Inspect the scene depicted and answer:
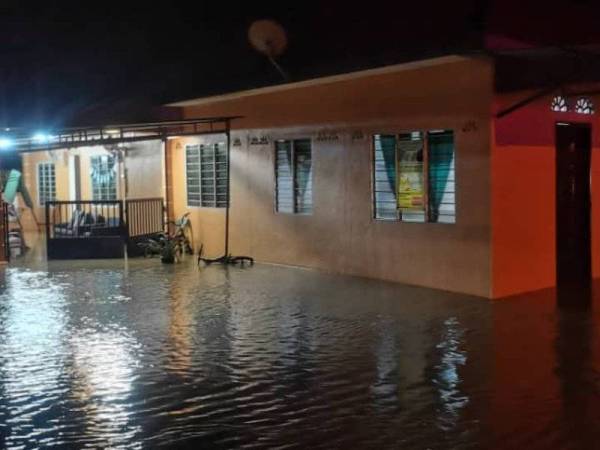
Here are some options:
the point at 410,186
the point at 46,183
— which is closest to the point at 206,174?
the point at 410,186

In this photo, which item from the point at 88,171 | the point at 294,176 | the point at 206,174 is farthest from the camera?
the point at 88,171

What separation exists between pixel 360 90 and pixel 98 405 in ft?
25.0

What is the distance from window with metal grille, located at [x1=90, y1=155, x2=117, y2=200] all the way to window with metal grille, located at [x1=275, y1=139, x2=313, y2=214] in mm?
7183

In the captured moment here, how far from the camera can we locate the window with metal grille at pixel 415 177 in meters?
11.4

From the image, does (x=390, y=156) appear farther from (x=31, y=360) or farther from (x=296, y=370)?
(x=31, y=360)

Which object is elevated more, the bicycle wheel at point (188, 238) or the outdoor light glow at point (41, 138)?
the outdoor light glow at point (41, 138)

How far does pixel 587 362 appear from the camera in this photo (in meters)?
7.36

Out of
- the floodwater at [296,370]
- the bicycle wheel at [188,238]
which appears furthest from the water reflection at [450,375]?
the bicycle wheel at [188,238]

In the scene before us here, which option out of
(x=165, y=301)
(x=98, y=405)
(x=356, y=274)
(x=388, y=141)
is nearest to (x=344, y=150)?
(x=388, y=141)

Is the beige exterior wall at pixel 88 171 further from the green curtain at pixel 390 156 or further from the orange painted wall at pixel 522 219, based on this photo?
the orange painted wall at pixel 522 219

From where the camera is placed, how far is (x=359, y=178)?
12734 mm

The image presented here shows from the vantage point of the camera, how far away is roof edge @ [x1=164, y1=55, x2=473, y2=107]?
10594mm

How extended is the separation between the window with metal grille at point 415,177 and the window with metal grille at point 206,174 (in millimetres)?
4430

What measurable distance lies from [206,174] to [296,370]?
977 cm
